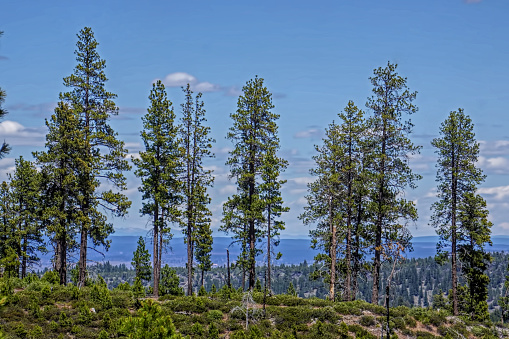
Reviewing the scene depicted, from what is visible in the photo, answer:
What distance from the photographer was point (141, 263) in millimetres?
50625

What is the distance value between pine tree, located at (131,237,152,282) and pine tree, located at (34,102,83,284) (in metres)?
17.2

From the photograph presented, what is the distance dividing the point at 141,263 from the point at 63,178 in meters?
20.2

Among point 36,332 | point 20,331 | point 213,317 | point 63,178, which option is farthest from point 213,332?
point 63,178

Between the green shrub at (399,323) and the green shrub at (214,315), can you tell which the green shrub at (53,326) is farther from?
the green shrub at (399,323)

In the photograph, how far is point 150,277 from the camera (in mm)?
50969

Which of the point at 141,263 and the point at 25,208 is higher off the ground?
the point at 25,208

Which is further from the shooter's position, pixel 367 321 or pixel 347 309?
pixel 347 309

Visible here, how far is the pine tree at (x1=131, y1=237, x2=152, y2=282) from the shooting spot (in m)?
50.4

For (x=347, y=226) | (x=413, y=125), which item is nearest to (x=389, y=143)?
(x=413, y=125)

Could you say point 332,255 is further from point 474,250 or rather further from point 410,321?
point 474,250

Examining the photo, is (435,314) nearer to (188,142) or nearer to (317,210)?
(317,210)

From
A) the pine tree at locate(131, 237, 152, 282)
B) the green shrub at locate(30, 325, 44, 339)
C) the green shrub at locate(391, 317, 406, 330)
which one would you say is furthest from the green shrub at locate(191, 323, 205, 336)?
the pine tree at locate(131, 237, 152, 282)

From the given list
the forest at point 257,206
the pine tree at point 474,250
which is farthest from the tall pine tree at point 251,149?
the pine tree at point 474,250

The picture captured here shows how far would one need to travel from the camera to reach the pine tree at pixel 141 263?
5041cm
